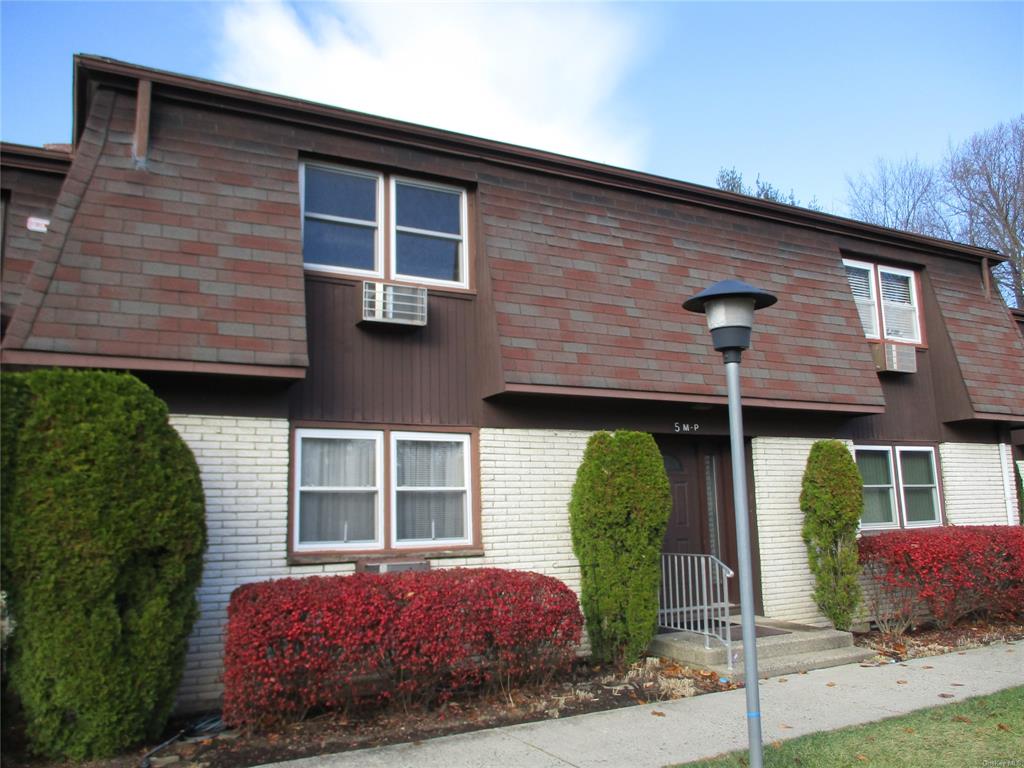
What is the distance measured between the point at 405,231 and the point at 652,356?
3.13 metres

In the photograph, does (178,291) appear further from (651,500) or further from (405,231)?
(651,500)

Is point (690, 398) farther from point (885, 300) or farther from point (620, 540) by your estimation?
point (885, 300)

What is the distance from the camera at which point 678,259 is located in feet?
34.6

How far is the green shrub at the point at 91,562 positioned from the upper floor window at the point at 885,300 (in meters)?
9.94

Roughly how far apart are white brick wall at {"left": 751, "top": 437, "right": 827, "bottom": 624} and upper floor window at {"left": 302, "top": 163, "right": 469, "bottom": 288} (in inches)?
179

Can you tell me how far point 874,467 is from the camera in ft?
38.8

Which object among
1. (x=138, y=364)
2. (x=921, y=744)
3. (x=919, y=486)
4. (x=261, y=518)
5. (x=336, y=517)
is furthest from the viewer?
(x=919, y=486)

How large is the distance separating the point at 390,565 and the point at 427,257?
11.1 feet

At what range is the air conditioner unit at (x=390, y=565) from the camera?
792 centimetres

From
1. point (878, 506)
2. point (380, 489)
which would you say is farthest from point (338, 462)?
point (878, 506)

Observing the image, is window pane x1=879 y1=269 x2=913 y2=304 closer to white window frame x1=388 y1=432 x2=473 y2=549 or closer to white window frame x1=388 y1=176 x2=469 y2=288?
white window frame x1=388 y1=176 x2=469 y2=288

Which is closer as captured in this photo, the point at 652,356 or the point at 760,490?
the point at 652,356

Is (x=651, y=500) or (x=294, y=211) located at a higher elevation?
(x=294, y=211)

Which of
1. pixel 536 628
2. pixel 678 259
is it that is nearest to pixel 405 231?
pixel 678 259
